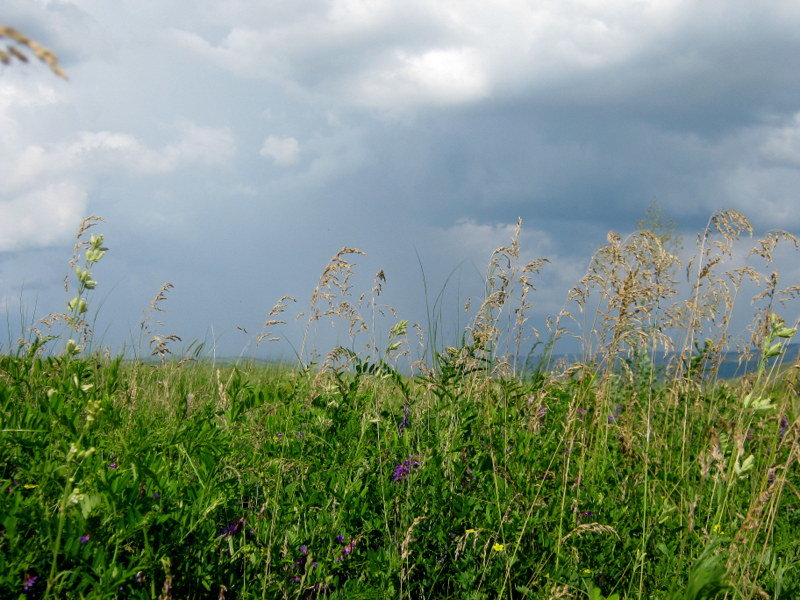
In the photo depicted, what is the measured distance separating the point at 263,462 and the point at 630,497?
184 centimetres

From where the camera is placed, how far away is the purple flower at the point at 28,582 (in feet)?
6.37

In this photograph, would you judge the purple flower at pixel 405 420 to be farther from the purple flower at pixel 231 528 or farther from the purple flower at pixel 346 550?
the purple flower at pixel 231 528

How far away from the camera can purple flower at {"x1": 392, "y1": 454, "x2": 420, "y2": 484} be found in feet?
10.1

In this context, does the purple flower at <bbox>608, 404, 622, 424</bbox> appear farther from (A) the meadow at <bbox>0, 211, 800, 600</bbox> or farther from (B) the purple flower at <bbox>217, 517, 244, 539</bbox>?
(B) the purple flower at <bbox>217, 517, 244, 539</bbox>

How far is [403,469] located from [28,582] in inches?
63.1

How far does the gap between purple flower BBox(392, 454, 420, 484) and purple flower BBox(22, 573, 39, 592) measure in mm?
1514


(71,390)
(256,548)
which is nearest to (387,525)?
(256,548)

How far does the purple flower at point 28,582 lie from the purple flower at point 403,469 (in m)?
1.51

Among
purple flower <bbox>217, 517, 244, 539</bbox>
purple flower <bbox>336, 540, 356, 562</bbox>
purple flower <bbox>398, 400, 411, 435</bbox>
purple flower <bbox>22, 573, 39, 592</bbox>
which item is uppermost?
purple flower <bbox>398, 400, 411, 435</bbox>

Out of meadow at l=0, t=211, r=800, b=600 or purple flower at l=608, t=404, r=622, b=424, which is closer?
meadow at l=0, t=211, r=800, b=600

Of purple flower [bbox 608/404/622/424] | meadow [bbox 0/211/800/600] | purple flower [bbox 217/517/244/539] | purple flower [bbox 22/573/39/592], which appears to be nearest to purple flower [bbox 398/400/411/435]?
meadow [bbox 0/211/800/600]

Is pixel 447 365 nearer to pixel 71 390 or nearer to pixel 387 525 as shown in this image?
pixel 387 525

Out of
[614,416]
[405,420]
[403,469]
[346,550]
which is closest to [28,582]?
[346,550]

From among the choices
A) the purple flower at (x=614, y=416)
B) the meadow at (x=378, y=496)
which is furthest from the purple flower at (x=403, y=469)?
the purple flower at (x=614, y=416)
